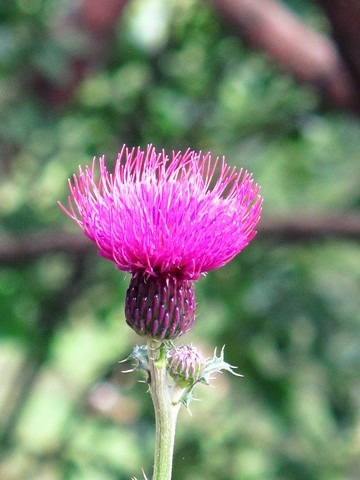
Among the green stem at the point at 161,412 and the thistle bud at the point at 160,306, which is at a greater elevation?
the thistle bud at the point at 160,306

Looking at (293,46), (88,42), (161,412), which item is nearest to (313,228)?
(293,46)

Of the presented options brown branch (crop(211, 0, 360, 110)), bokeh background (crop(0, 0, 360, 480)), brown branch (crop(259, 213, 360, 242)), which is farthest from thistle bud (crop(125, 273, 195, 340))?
brown branch (crop(211, 0, 360, 110))

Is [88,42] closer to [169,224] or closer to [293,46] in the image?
[293,46]

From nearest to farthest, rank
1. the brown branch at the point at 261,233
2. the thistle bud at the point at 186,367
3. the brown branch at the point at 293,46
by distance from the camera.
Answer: the thistle bud at the point at 186,367
the brown branch at the point at 261,233
the brown branch at the point at 293,46

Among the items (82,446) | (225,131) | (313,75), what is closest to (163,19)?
(225,131)

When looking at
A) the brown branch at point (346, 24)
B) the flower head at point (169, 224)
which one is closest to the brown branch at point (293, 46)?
the brown branch at point (346, 24)

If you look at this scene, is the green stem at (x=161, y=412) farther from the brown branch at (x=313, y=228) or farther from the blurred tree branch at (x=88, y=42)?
the blurred tree branch at (x=88, y=42)

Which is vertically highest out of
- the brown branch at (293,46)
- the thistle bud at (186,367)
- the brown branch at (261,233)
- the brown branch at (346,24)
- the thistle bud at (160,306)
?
the brown branch at (293,46)
